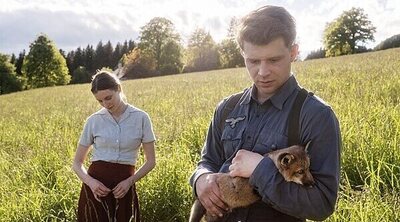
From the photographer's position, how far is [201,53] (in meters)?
82.1

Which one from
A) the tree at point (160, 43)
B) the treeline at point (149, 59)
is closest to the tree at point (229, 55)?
the treeline at point (149, 59)

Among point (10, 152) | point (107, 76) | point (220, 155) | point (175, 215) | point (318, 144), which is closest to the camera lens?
point (318, 144)

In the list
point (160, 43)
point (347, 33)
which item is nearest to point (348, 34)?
point (347, 33)

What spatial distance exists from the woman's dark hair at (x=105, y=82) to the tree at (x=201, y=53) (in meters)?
72.0

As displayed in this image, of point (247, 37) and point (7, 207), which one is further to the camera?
point (7, 207)

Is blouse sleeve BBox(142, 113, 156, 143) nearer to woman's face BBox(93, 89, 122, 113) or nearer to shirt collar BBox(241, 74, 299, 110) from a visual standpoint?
woman's face BBox(93, 89, 122, 113)

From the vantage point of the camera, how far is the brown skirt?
3838 mm

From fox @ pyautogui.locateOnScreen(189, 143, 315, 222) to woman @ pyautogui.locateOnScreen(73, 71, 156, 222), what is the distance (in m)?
1.61

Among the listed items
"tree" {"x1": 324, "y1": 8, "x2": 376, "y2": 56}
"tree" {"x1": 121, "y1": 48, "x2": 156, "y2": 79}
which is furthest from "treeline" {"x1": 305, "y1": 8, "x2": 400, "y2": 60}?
"tree" {"x1": 121, "y1": 48, "x2": 156, "y2": 79}

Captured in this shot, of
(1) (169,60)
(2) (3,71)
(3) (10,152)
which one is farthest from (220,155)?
(2) (3,71)

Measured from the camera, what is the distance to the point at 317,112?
6.31 feet

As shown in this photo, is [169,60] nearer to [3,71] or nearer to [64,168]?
[3,71]

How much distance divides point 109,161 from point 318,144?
7.84 ft

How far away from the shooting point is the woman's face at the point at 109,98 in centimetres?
376
